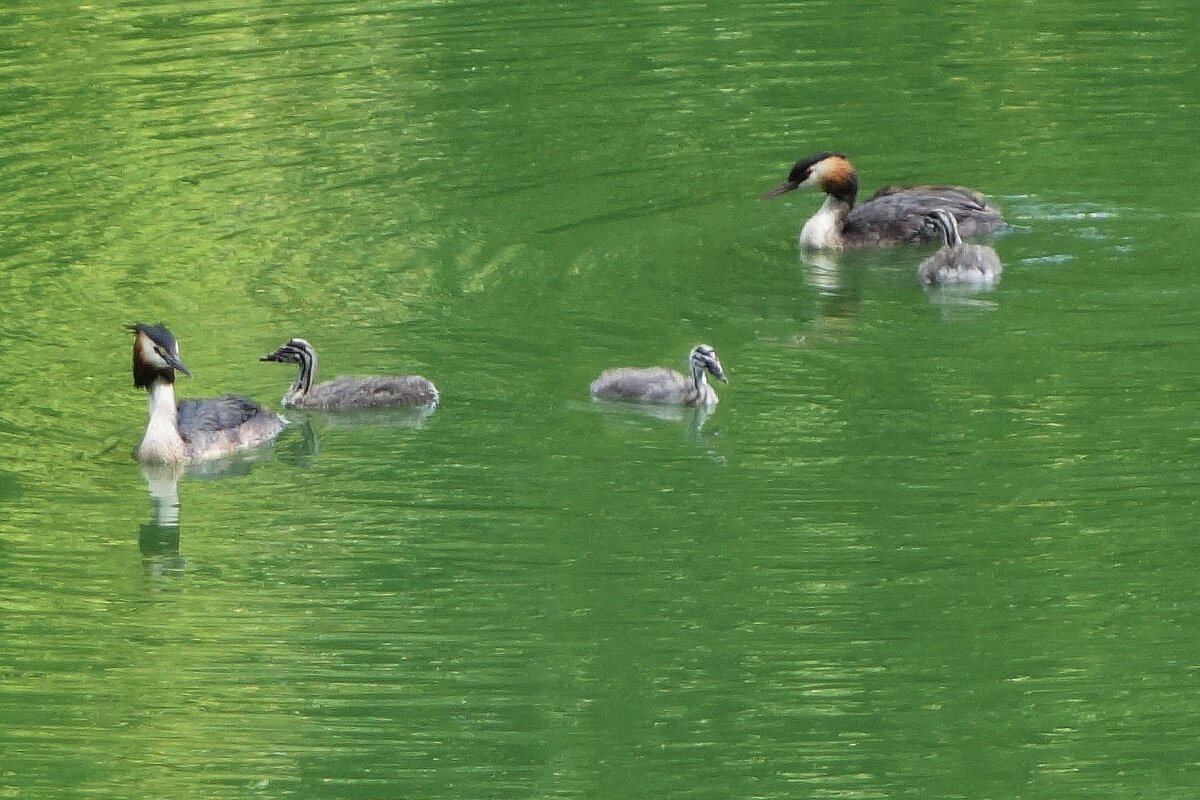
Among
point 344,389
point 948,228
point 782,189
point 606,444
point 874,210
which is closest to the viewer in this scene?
point 606,444

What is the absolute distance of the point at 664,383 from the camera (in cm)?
1340

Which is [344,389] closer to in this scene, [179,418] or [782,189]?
[179,418]

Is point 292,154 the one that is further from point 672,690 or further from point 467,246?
point 672,690

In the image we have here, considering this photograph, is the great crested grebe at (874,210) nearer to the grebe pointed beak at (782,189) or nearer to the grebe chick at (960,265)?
the grebe pointed beak at (782,189)

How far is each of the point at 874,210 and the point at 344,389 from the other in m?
4.43

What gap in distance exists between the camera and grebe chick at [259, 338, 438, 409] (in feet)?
44.3

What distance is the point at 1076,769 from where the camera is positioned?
31.0 ft

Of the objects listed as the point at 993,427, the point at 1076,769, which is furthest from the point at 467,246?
the point at 1076,769

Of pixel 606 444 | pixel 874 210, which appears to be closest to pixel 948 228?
pixel 874 210

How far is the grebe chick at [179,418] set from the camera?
1318 cm

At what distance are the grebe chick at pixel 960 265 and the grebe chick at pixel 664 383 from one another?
7.38 feet

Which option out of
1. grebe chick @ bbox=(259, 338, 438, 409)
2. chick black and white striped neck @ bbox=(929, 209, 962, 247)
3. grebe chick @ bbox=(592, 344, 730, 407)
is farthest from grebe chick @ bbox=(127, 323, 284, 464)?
chick black and white striped neck @ bbox=(929, 209, 962, 247)

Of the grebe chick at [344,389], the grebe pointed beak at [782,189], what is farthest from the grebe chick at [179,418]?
the grebe pointed beak at [782,189]

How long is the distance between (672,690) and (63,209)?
8914 mm
